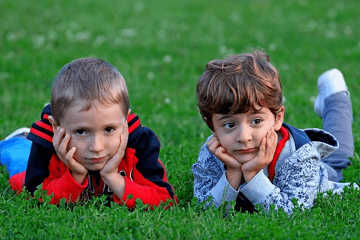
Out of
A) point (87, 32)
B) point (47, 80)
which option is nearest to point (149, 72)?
point (47, 80)

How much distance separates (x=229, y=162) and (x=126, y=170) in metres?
0.94

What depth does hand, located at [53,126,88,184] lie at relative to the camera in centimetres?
414

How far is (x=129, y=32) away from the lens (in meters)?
13.2

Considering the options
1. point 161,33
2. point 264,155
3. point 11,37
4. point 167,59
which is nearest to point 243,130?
point 264,155

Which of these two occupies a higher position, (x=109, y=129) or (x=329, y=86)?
(x=329, y=86)

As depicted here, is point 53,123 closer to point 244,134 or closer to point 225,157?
point 225,157

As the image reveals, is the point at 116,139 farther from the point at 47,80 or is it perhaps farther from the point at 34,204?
the point at 47,80

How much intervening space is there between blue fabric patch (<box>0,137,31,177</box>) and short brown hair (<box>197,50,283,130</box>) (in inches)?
89.9

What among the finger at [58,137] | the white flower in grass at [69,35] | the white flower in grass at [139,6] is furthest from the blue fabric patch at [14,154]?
the white flower in grass at [139,6]

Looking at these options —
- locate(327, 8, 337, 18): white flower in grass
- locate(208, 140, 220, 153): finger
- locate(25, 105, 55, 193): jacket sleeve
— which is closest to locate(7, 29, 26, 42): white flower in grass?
locate(25, 105, 55, 193): jacket sleeve

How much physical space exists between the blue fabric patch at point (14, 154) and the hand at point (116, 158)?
1.51m

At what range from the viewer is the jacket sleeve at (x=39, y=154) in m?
4.47

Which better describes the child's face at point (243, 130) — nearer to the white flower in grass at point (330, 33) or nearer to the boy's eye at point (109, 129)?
the boy's eye at point (109, 129)

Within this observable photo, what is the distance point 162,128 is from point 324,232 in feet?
11.6
